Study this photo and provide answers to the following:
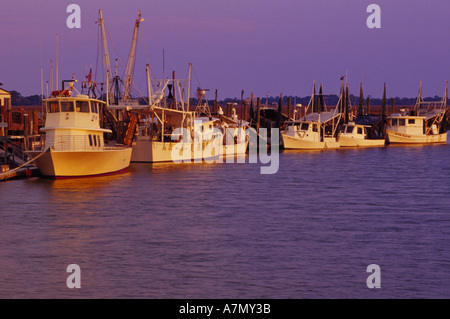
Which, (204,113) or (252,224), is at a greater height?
(204,113)

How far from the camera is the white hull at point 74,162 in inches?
1642

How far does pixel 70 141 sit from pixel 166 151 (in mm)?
16444

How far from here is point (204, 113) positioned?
74.2m

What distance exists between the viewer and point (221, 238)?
25141 millimetres

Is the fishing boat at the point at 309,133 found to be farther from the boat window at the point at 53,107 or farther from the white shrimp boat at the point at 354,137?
the boat window at the point at 53,107

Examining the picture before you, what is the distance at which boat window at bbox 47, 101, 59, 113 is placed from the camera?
43.4 meters

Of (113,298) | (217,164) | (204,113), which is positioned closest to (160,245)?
(113,298)

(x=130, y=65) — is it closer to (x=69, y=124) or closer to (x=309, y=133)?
(x=69, y=124)

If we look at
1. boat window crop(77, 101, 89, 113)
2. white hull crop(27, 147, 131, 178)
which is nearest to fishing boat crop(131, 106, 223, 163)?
white hull crop(27, 147, 131, 178)

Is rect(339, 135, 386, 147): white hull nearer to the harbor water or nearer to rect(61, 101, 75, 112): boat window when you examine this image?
the harbor water

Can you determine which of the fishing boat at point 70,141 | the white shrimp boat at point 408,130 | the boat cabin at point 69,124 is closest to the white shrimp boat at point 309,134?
the white shrimp boat at point 408,130

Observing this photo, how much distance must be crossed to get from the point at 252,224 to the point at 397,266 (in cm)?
852
